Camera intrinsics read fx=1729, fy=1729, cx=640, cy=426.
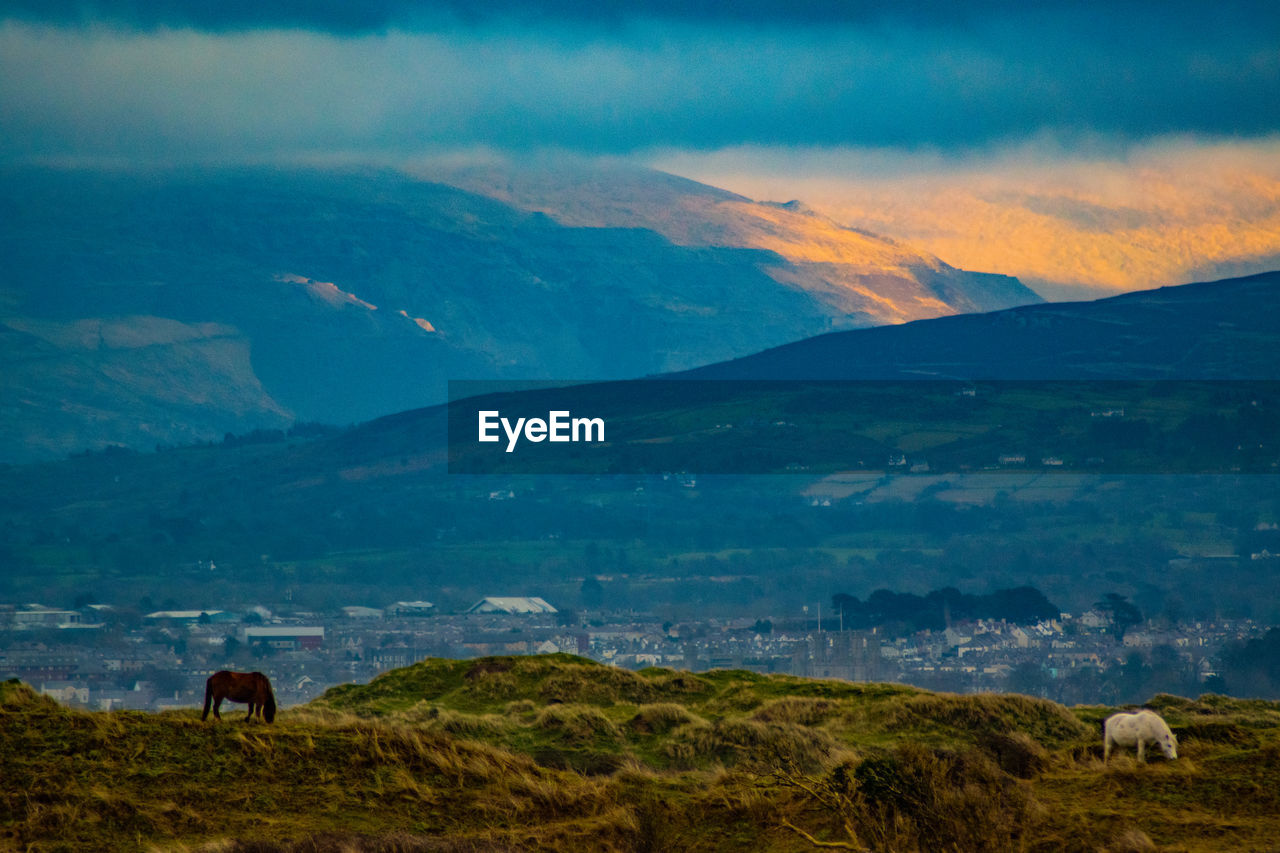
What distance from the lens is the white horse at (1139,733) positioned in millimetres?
32156

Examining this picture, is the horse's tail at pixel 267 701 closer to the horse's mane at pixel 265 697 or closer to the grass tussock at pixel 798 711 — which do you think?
the horse's mane at pixel 265 697

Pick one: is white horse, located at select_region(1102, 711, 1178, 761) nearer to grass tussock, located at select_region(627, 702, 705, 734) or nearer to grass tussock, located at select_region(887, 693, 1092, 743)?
grass tussock, located at select_region(887, 693, 1092, 743)

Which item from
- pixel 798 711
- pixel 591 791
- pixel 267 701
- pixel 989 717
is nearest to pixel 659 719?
pixel 798 711

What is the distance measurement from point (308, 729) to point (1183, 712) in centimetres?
2268

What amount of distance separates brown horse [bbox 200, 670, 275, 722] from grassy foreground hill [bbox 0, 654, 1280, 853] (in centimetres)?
43

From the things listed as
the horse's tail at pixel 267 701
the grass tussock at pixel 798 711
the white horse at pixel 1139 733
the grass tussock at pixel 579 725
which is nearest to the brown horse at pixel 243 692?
the horse's tail at pixel 267 701

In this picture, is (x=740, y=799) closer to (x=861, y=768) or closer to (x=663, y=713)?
(x=861, y=768)

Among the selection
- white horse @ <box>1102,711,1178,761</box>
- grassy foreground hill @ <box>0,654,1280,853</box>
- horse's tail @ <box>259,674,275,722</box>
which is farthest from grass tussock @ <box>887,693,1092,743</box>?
horse's tail @ <box>259,674,275,722</box>

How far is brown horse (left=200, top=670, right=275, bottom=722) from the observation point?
3122 cm

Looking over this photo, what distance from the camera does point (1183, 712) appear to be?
1684 inches

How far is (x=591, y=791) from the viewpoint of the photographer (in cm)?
2980

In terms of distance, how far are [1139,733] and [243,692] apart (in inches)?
655

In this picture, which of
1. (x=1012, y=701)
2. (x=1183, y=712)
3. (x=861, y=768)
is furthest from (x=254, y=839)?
(x=1183, y=712)

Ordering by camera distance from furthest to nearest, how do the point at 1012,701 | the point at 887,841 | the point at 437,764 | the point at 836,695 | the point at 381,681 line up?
the point at 381,681 → the point at 836,695 → the point at 1012,701 → the point at 437,764 → the point at 887,841
